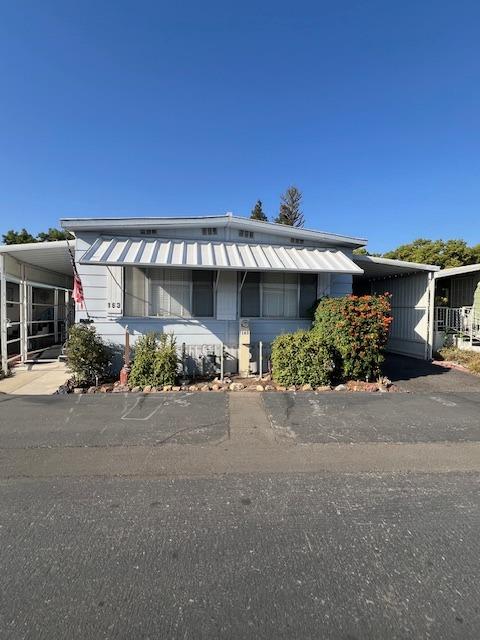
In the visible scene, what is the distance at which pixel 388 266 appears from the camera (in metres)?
11.1

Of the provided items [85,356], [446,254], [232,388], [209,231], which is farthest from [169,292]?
[446,254]

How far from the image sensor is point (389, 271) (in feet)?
39.7

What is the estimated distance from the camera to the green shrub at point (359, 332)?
727cm

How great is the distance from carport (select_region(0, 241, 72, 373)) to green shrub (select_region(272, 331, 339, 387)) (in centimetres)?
616

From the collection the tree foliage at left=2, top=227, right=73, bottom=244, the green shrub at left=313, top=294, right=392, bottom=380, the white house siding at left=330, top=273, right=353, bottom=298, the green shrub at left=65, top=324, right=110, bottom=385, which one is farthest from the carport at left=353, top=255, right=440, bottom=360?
the tree foliage at left=2, top=227, right=73, bottom=244

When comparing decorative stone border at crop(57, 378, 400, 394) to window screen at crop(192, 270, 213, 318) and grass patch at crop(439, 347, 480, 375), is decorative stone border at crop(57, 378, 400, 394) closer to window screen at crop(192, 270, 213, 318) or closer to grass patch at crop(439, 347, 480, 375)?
window screen at crop(192, 270, 213, 318)

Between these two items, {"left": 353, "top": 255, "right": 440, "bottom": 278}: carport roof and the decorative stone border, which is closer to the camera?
the decorative stone border

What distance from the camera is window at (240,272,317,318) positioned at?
8.71 m

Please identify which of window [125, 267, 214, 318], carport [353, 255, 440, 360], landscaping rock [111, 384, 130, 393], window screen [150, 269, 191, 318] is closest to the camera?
landscaping rock [111, 384, 130, 393]

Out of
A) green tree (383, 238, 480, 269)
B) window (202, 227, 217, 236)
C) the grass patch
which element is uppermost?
green tree (383, 238, 480, 269)

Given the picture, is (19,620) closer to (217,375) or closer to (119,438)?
(119,438)

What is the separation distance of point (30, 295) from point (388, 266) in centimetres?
1172

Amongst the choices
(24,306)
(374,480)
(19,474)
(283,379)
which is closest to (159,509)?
(19,474)

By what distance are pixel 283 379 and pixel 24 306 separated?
767 cm
